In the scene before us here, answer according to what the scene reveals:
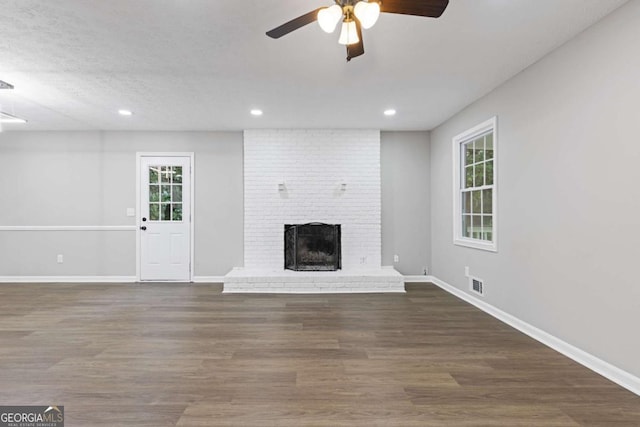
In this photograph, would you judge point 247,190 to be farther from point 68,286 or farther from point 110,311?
point 68,286

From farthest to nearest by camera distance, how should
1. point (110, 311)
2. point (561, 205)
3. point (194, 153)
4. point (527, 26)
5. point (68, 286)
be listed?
1. point (194, 153)
2. point (68, 286)
3. point (110, 311)
4. point (561, 205)
5. point (527, 26)

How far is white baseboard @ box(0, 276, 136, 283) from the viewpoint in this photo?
565cm

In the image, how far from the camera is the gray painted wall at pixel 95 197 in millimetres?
5684

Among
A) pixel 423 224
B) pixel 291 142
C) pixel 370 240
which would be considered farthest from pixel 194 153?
pixel 423 224

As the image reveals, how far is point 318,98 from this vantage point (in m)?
4.08

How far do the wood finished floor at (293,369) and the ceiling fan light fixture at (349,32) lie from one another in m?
2.13

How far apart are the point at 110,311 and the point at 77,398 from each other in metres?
2.12

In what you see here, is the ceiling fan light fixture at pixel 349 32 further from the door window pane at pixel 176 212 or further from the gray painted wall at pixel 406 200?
the door window pane at pixel 176 212

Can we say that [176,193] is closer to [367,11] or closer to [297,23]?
[297,23]

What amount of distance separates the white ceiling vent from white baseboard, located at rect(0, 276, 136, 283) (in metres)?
5.17

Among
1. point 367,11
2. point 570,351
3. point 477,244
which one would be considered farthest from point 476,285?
point 367,11

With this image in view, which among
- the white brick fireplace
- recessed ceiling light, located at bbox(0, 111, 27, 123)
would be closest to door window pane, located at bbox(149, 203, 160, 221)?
the white brick fireplace

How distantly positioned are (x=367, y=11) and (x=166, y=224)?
5030 millimetres

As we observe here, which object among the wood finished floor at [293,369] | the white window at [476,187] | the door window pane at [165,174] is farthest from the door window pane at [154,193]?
the white window at [476,187]
